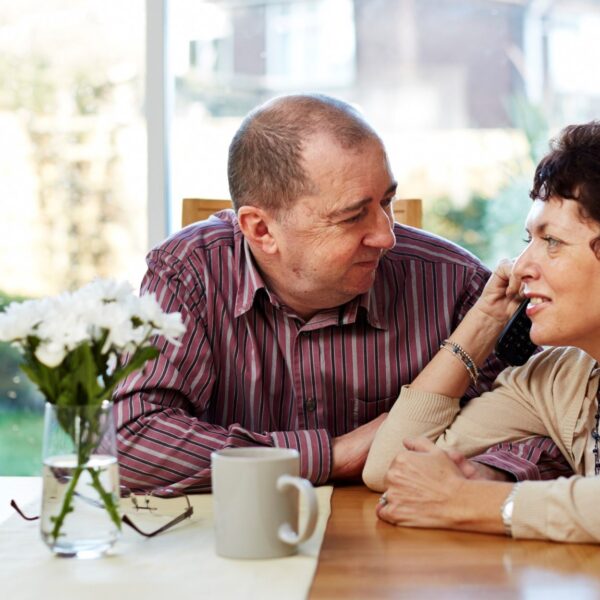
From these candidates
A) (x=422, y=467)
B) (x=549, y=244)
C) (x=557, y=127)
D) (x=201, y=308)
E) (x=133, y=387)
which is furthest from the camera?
(x=557, y=127)

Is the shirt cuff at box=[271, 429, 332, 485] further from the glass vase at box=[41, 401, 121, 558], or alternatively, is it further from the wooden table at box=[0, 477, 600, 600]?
the glass vase at box=[41, 401, 121, 558]

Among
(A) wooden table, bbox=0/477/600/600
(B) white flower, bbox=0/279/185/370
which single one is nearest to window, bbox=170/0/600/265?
(A) wooden table, bbox=0/477/600/600

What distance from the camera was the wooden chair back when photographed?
2186 millimetres

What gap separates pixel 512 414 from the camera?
1638 millimetres

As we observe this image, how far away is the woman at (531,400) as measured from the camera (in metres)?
1.26

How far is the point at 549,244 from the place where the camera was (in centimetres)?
153

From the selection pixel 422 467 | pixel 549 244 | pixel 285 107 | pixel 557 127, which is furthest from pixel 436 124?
pixel 422 467

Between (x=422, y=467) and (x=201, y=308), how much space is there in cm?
60

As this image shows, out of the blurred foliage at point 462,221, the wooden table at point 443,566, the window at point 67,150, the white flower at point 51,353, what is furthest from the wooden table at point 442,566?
the window at point 67,150

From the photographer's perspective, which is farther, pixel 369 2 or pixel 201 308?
pixel 369 2

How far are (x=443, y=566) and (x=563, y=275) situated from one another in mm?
546

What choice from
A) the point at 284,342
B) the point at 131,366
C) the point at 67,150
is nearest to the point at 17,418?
the point at 67,150

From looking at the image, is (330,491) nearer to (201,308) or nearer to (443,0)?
(201,308)

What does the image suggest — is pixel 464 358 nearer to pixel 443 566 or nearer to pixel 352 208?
pixel 352 208
